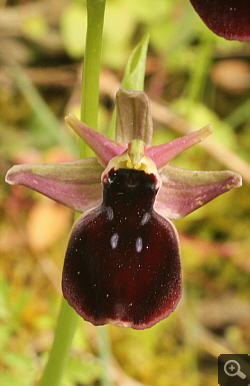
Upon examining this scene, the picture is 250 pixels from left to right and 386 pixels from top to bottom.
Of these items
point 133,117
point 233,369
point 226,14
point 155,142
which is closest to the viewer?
point 226,14

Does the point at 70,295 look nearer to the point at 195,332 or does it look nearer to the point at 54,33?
the point at 195,332

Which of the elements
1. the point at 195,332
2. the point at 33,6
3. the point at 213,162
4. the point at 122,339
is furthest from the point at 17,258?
the point at 33,6

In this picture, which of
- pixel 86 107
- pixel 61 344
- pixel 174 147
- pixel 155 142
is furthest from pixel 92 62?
pixel 155 142

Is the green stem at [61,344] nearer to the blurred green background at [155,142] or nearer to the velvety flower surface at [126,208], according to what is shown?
the velvety flower surface at [126,208]

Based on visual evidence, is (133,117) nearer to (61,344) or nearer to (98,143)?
(98,143)

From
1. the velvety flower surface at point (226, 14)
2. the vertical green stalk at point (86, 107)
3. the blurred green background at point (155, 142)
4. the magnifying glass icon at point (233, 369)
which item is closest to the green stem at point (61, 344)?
the vertical green stalk at point (86, 107)

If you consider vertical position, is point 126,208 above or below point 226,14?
below

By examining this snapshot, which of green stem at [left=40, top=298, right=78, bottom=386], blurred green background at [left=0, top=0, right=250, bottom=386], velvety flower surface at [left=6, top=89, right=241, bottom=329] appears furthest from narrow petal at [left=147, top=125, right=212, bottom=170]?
blurred green background at [left=0, top=0, right=250, bottom=386]
